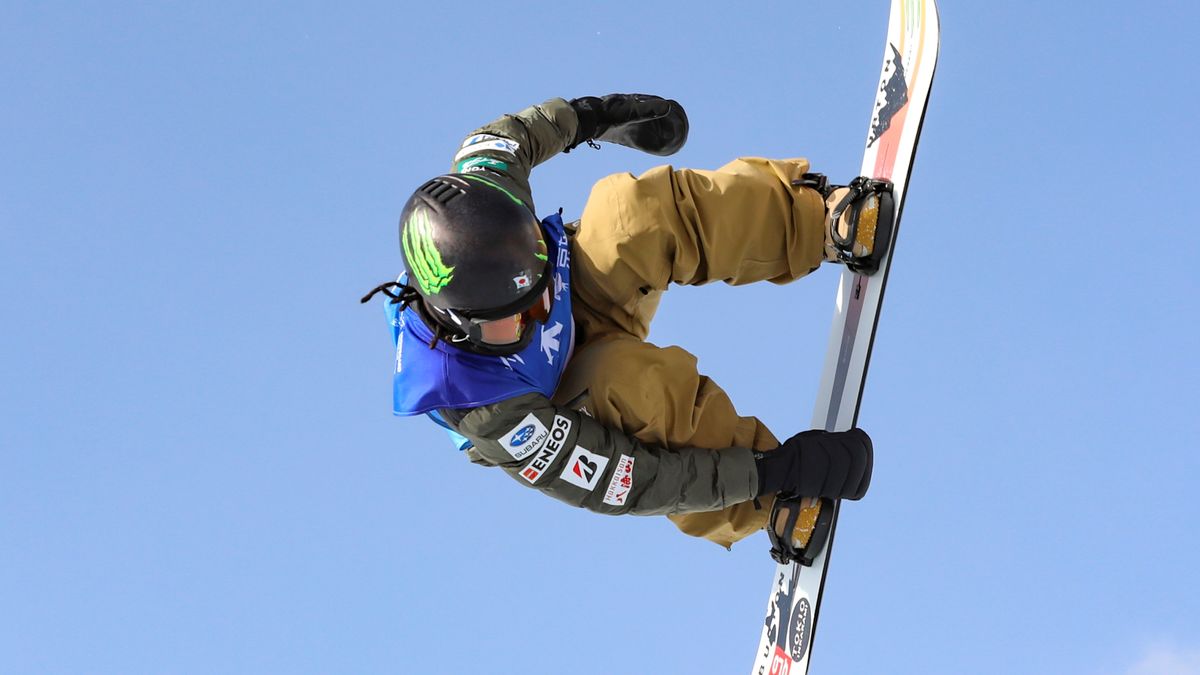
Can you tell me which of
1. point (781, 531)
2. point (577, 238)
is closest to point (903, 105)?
point (577, 238)

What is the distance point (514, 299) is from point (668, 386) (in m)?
0.86

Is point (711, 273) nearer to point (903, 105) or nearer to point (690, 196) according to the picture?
point (690, 196)

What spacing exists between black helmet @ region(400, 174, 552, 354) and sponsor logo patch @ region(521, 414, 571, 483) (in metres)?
0.44

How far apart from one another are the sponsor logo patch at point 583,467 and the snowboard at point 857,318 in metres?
1.04

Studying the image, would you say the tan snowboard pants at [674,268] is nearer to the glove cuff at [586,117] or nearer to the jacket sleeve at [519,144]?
the jacket sleeve at [519,144]

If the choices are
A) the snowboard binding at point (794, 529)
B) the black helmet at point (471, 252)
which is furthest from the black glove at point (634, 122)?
the snowboard binding at point (794, 529)

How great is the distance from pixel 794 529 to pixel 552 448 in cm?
125

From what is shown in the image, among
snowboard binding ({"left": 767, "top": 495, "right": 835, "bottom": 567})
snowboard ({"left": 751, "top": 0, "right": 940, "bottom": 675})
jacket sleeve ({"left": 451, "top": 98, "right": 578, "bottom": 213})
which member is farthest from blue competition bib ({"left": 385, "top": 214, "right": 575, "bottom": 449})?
snowboard ({"left": 751, "top": 0, "right": 940, "bottom": 675})

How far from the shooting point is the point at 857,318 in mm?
5500

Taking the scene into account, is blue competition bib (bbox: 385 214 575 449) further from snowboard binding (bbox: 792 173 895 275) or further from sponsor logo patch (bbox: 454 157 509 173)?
snowboard binding (bbox: 792 173 895 275)

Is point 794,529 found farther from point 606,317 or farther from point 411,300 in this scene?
point 411,300

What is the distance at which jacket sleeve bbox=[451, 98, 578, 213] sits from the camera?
5199 mm

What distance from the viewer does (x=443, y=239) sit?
4383mm

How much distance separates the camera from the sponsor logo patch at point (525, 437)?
15.3 feet
